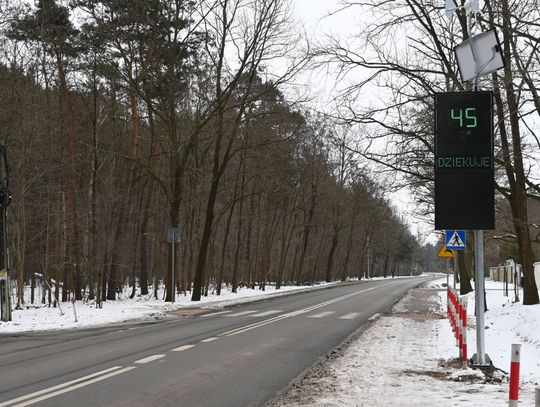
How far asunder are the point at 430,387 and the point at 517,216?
39.9 feet

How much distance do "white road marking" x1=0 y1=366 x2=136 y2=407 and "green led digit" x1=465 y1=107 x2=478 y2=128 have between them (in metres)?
6.83

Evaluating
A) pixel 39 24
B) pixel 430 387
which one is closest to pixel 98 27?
pixel 39 24

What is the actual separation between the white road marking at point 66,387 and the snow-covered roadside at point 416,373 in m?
2.84

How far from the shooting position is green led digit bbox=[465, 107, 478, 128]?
9594 mm

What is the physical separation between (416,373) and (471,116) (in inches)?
167

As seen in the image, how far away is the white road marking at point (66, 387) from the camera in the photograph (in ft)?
23.5

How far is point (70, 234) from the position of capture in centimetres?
2478

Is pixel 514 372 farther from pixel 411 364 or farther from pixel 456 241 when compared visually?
pixel 456 241

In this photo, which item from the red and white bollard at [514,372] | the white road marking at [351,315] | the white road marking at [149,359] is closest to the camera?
the red and white bollard at [514,372]

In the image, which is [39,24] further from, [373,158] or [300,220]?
[300,220]

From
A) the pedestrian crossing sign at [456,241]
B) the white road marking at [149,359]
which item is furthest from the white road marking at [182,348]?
the pedestrian crossing sign at [456,241]

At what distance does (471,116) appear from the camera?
9625 millimetres

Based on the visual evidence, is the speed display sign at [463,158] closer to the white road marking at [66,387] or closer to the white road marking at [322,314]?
the white road marking at [66,387]

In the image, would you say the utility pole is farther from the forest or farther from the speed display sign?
the speed display sign
